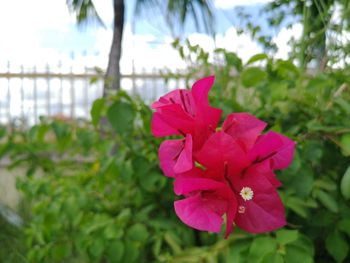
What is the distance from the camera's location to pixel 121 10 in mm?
6402

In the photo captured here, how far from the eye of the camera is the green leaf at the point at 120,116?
1019 millimetres

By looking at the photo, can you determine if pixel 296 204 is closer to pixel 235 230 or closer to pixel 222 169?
pixel 235 230

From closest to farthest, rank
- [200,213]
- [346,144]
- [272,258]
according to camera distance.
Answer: [200,213]
[272,258]
[346,144]

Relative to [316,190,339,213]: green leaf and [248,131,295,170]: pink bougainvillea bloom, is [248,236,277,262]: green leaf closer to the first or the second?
[316,190,339,213]: green leaf

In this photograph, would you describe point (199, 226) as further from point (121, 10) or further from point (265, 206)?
point (121, 10)

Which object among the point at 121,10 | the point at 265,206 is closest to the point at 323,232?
the point at 265,206

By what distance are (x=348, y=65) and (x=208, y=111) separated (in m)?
0.89

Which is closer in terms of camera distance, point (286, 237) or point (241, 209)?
point (241, 209)

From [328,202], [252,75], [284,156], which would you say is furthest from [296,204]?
[284,156]

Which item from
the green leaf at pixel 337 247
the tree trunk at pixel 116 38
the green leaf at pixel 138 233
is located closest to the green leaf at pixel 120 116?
the green leaf at pixel 138 233

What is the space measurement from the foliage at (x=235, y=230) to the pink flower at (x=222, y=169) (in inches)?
13.4

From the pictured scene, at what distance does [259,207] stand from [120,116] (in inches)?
25.3

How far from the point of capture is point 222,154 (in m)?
0.41

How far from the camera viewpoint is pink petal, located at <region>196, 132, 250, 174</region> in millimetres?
409
